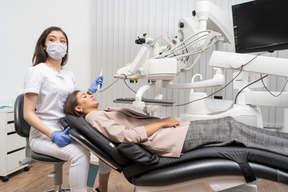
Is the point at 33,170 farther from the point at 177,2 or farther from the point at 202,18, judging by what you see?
the point at 177,2

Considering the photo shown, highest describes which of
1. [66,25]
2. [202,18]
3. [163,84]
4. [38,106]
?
[66,25]

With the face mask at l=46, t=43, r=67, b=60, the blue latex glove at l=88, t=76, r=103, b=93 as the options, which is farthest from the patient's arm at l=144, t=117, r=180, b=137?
the face mask at l=46, t=43, r=67, b=60

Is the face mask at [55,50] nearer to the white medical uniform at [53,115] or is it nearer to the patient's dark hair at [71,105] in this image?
the white medical uniform at [53,115]

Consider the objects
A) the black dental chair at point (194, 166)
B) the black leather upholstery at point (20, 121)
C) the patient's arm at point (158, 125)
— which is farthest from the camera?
the black leather upholstery at point (20, 121)

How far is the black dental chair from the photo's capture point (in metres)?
0.87

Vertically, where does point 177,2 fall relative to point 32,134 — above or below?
above

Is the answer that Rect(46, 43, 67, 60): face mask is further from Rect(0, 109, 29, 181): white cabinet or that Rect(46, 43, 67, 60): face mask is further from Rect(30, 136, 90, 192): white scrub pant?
Rect(0, 109, 29, 181): white cabinet

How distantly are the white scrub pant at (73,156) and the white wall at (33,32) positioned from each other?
4.43 ft

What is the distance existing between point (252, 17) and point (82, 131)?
4.02ft

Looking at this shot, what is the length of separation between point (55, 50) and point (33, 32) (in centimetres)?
148

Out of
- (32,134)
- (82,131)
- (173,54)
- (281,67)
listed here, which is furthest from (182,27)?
(32,134)

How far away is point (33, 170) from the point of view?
2221mm

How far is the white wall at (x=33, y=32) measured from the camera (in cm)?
250

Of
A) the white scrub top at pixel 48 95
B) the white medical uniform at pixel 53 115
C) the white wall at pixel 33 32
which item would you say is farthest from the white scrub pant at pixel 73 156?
the white wall at pixel 33 32
